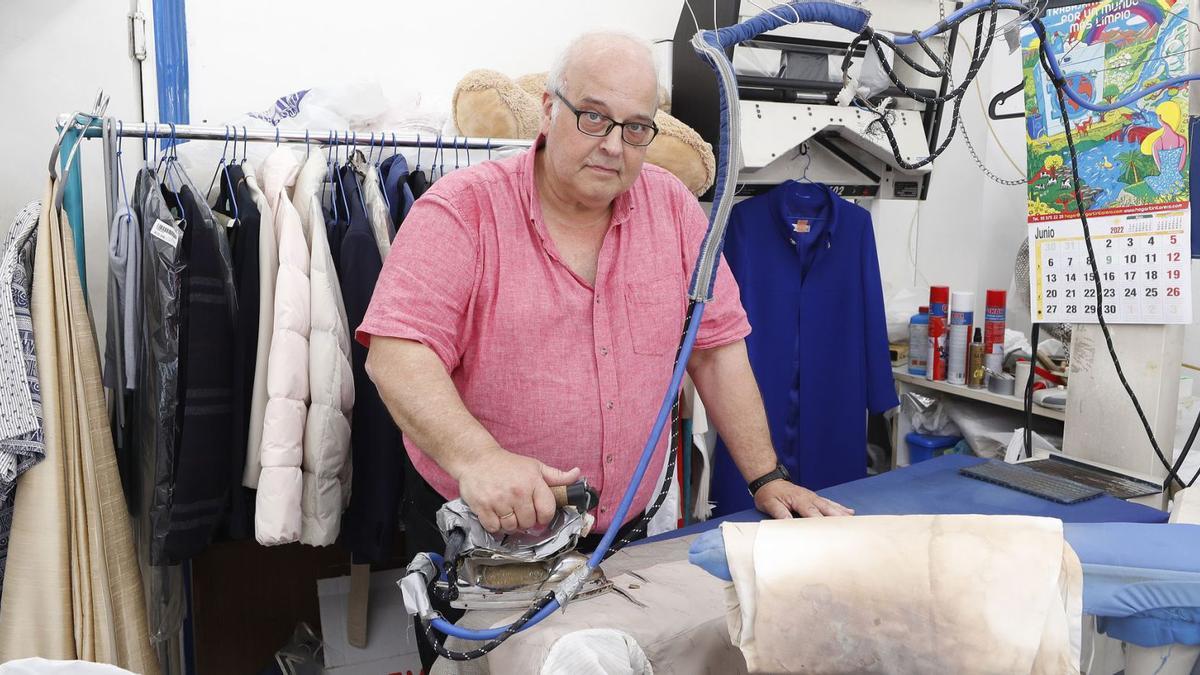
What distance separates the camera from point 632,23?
2.67 m

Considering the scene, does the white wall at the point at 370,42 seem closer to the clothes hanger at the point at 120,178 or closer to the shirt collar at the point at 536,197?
the clothes hanger at the point at 120,178

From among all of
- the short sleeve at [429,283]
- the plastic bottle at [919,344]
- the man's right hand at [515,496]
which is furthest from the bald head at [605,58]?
the plastic bottle at [919,344]

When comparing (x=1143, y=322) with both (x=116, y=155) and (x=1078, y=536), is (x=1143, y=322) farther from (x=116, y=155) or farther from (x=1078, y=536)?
(x=116, y=155)

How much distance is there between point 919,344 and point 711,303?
1.41m

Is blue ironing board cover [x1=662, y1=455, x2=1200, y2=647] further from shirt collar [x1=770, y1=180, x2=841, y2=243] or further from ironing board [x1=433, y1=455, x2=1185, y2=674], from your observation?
shirt collar [x1=770, y1=180, x2=841, y2=243]

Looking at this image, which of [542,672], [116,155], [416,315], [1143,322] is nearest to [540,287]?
[416,315]

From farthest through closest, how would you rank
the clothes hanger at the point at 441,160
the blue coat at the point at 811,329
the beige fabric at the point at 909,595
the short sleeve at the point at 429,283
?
the blue coat at the point at 811,329
the clothes hanger at the point at 441,160
the short sleeve at the point at 429,283
the beige fabric at the point at 909,595

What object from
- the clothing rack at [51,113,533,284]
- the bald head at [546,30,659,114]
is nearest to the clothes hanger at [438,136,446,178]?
the clothing rack at [51,113,533,284]

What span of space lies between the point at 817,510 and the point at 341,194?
1.29m

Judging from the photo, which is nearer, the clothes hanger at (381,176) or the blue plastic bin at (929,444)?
the clothes hanger at (381,176)

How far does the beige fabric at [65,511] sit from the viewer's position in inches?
60.8

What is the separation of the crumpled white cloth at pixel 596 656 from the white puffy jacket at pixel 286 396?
3.60 ft

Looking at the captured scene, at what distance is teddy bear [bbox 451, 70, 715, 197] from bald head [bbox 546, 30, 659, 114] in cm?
74

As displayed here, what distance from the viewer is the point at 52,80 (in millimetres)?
2080
